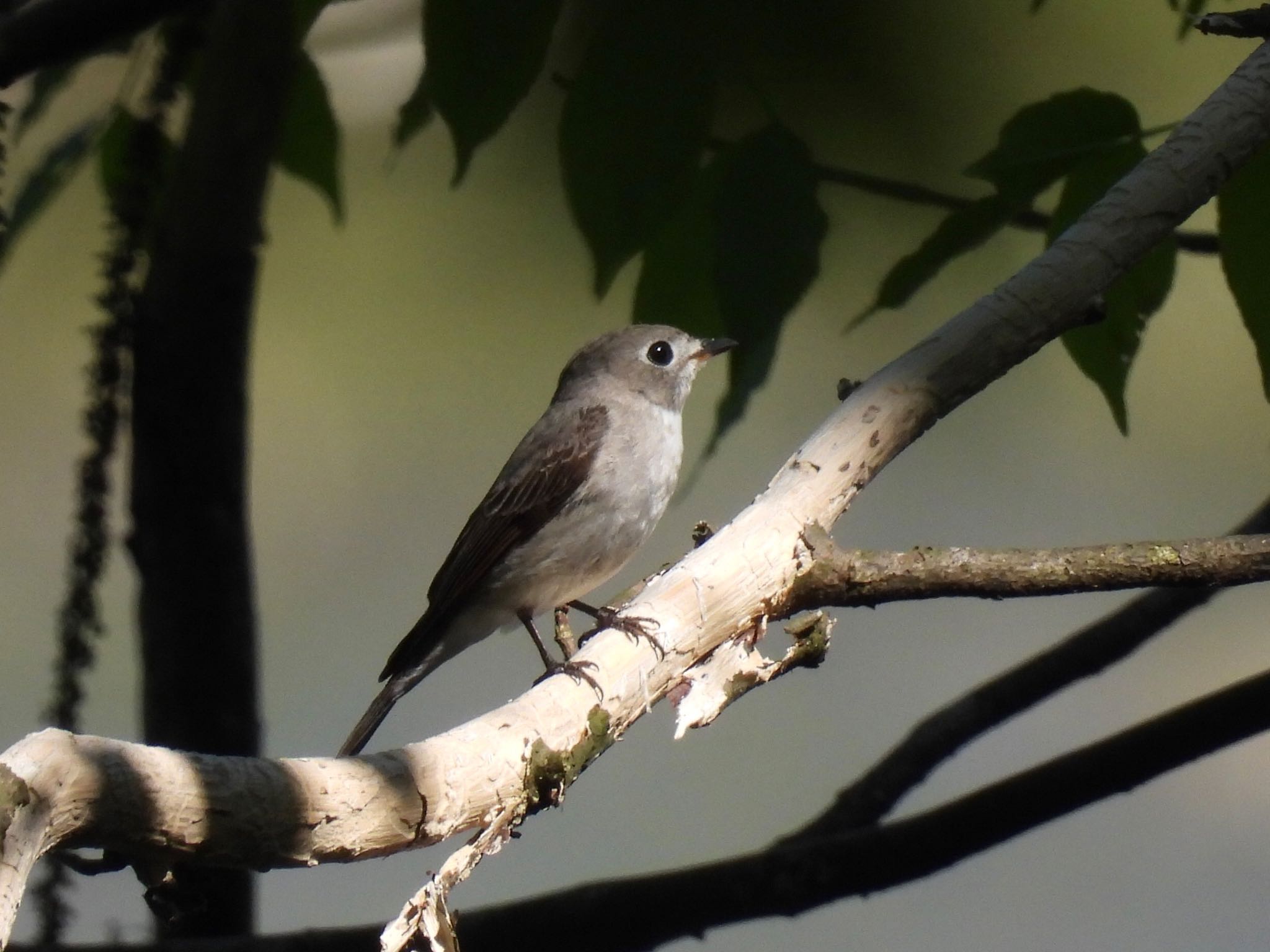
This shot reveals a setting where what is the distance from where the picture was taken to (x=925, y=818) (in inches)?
73.4

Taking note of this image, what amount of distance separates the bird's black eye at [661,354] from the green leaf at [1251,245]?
3.25ft

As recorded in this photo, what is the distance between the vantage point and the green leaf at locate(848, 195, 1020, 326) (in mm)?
1559

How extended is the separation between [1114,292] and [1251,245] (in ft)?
0.73

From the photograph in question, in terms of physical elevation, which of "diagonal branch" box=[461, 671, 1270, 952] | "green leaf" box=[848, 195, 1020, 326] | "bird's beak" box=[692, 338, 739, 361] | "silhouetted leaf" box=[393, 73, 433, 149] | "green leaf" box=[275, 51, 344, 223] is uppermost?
"green leaf" box=[275, 51, 344, 223]

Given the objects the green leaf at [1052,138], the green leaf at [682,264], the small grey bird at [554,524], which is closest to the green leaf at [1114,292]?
the green leaf at [1052,138]

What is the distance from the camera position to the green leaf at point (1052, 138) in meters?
1.52

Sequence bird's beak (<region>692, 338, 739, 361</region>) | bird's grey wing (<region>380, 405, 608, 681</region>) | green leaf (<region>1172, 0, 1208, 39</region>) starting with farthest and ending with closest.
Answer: bird's beak (<region>692, 338, 739, 361</region>) < bird's grey wing (<region>380, 405, 608, 681</region>) < green leaf (<region>1172, 0, 1208, 39</region>)

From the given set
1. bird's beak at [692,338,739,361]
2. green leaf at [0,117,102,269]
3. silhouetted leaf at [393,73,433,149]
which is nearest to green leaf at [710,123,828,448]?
silhouetted leaf at [393,73,433,149]

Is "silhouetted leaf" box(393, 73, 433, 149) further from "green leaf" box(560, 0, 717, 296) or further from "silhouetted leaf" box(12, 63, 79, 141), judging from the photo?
"silhouetted leaf" box(12, 63, 79, 141)

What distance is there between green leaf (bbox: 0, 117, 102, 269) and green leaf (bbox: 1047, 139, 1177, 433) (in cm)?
144

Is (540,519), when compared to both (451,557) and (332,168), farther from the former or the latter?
(332,168)

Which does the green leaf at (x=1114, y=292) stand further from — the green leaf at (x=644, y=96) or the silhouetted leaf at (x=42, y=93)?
the silhouetted leaf at (x=42, y=93)

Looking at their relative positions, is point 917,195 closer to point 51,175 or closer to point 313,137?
point 313,137

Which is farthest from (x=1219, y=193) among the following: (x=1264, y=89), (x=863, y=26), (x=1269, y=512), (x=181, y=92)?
(x=181, y=92)
